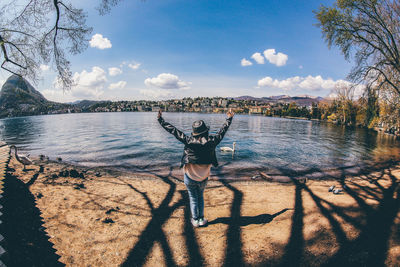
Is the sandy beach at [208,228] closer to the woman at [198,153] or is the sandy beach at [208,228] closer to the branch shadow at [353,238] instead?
the branch shadow at [353,238]

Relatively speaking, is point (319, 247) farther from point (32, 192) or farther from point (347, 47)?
point (347, 47)

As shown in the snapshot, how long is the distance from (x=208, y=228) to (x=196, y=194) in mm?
1066

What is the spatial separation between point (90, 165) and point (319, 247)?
15.0 meters

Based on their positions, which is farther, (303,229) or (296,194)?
(296,194)

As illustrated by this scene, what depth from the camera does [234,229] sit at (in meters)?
4.63

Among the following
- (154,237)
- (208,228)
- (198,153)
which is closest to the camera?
(198,153)

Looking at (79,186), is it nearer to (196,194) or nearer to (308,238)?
(196,194)

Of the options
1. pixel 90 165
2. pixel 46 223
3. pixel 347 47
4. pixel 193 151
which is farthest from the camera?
pixel 347 47

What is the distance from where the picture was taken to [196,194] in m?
4.52

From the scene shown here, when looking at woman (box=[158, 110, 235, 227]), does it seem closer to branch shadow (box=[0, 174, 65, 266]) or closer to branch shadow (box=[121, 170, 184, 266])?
branch shadow (box=[121, 170, 184, 266])

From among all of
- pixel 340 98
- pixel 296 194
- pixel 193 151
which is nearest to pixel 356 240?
pixel 296 194

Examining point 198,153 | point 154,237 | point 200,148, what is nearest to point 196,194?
point 198,153

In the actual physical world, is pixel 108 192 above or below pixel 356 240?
below

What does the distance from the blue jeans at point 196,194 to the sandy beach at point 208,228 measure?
0.46m
